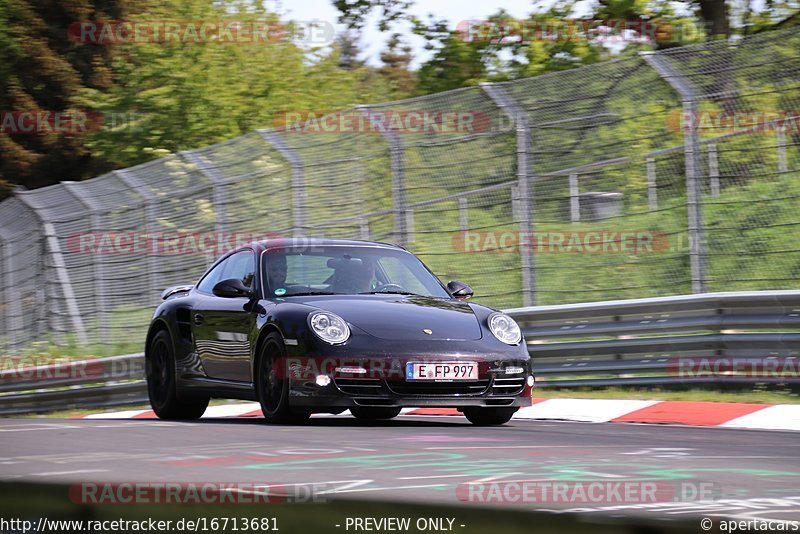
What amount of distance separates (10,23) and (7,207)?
47.6 ft

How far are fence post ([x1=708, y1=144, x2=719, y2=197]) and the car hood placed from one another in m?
3.09

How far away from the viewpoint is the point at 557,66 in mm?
23688

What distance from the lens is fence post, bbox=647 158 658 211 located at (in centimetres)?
1217

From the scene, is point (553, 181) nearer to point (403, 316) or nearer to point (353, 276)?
point (353, 276)

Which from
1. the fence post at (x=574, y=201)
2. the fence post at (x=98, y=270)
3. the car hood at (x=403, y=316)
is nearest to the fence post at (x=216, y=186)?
the fence post at (x=98, y=270)

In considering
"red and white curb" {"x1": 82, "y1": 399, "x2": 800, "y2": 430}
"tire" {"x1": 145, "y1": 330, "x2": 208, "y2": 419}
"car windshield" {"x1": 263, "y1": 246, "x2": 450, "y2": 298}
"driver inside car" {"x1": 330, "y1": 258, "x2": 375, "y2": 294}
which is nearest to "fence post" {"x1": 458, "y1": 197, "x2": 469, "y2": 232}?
"red and white curb" {"x1": 82, "y1": 399, "x2": 800, "y2": 430}

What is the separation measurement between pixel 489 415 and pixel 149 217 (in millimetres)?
8659

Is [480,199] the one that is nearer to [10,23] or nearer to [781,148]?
[781,148]

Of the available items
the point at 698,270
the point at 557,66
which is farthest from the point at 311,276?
the point at 557,66

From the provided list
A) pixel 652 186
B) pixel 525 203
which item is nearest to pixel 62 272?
pixel 525 203

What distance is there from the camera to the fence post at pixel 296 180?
571 inches

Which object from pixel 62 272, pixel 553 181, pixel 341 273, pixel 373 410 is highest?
pixel 553 181

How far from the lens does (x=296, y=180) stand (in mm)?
14547

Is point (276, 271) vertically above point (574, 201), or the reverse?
point (574, 201)
